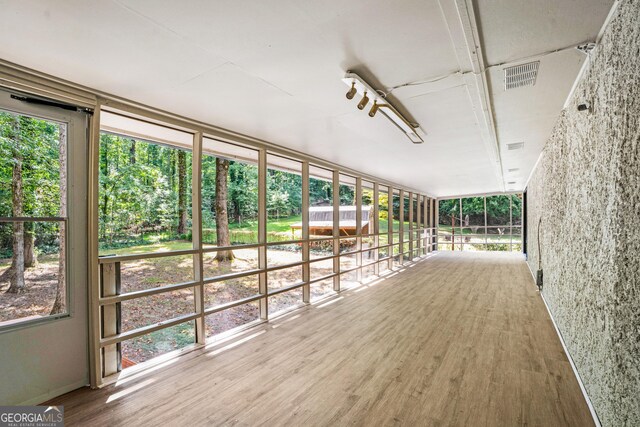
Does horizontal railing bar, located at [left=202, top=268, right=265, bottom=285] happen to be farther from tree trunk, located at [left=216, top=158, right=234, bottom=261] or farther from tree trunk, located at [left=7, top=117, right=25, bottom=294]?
tree trunk, located at [left=216, top=158, right=234, bottom=261]

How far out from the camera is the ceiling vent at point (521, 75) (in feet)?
7.12

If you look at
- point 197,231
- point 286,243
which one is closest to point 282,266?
point 286,243

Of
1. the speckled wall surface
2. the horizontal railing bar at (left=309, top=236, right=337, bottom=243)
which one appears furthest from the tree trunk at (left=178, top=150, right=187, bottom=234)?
the speckled wall surface

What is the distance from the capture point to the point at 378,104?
8.71ft

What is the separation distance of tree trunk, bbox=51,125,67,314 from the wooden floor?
75cm

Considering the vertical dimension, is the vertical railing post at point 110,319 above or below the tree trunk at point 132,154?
below

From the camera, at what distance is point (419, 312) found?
4512mm

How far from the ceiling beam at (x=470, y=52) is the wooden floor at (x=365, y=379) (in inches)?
94.9

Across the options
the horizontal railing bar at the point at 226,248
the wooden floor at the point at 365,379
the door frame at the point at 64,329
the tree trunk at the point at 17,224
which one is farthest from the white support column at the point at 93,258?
the horizontal railing bar at the point at 226,248

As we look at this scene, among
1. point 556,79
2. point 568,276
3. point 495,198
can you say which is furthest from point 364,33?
point 495,198

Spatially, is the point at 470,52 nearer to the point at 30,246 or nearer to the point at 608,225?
the point at 608,225

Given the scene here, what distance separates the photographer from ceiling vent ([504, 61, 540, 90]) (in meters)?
2.17

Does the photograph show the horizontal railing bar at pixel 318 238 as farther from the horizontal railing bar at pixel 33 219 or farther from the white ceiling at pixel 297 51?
the horizontal railing bar at pixel 33 219

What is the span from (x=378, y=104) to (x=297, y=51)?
3.25 ft
